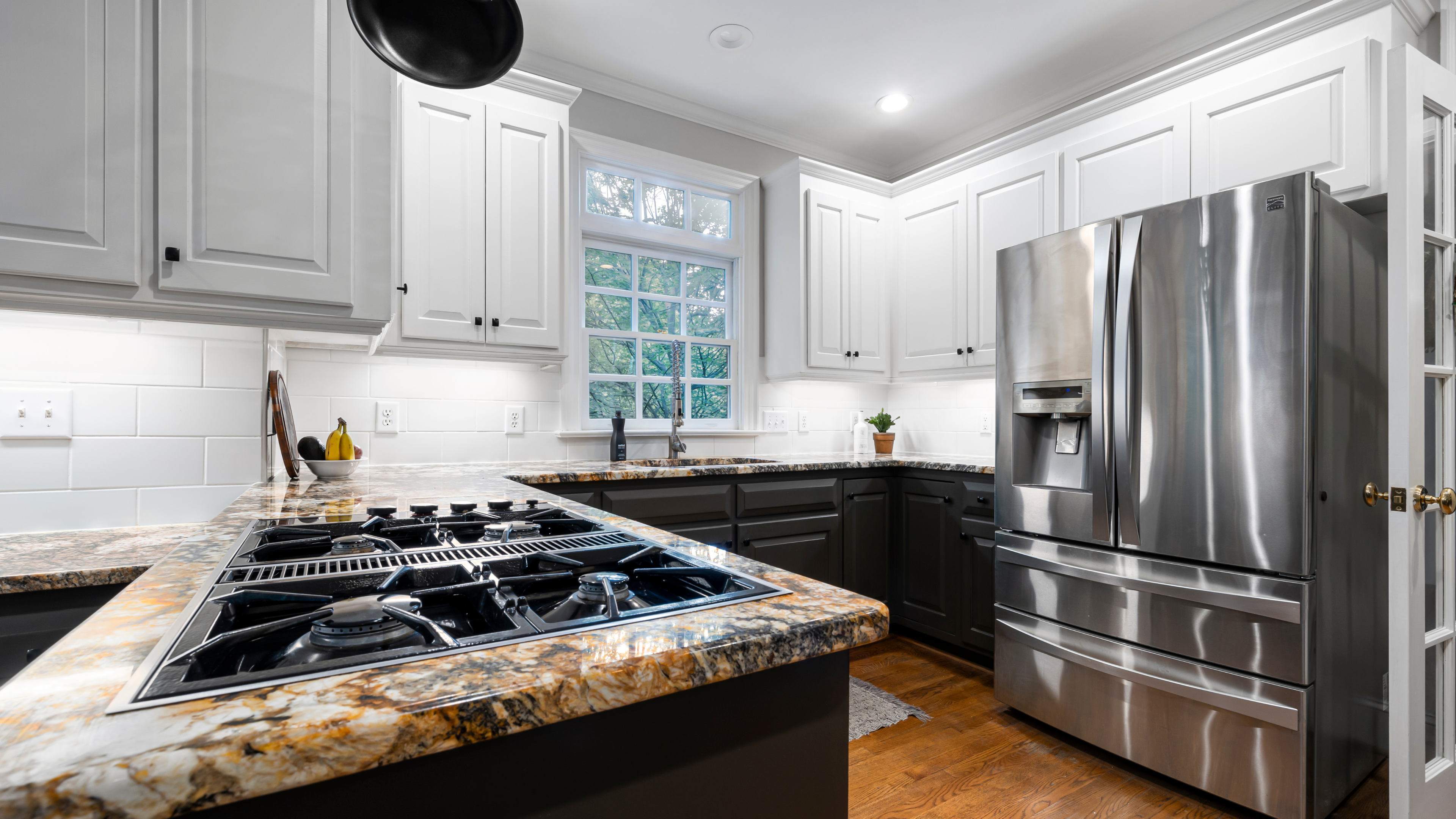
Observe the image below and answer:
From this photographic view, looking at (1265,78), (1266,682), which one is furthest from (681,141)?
(1266,682)

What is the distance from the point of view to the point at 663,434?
3307 mm

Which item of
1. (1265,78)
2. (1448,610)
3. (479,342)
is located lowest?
(1448,610)

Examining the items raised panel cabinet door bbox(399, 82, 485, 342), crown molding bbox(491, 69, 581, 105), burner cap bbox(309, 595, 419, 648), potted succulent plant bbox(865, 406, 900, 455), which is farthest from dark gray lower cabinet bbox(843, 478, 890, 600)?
burner cap bbox(309, 595, 419, 648)

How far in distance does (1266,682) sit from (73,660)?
2.36 m

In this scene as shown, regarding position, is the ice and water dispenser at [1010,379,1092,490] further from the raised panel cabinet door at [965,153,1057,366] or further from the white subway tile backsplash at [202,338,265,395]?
the white subway tile backsplash at [202,338,265,395]

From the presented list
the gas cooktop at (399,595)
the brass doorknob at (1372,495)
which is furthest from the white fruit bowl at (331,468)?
the brass doorknob at (1372,495)

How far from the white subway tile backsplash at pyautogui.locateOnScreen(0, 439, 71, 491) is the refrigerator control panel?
2.72 m

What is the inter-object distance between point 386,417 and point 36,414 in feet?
3.60

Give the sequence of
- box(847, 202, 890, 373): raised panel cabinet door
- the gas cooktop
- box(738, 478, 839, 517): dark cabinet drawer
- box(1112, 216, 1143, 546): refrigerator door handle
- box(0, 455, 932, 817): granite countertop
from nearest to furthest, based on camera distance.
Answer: box(0, 455, 932, 817): granite countertop < the gas cooktop < box(1112, 216, 1143, 546): refrigerator door handle < box(738, 478, 839, 517): dark cabinet drawer < box(847, 202, 890, 373): raised panel cabinet door

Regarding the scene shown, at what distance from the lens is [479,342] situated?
2502mm

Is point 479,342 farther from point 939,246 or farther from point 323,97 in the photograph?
point 939,246

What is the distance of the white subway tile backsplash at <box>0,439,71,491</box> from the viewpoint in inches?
59.9

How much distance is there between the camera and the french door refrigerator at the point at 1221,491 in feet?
5.60

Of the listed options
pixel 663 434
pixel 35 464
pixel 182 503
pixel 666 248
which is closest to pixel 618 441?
pixel 663 434
